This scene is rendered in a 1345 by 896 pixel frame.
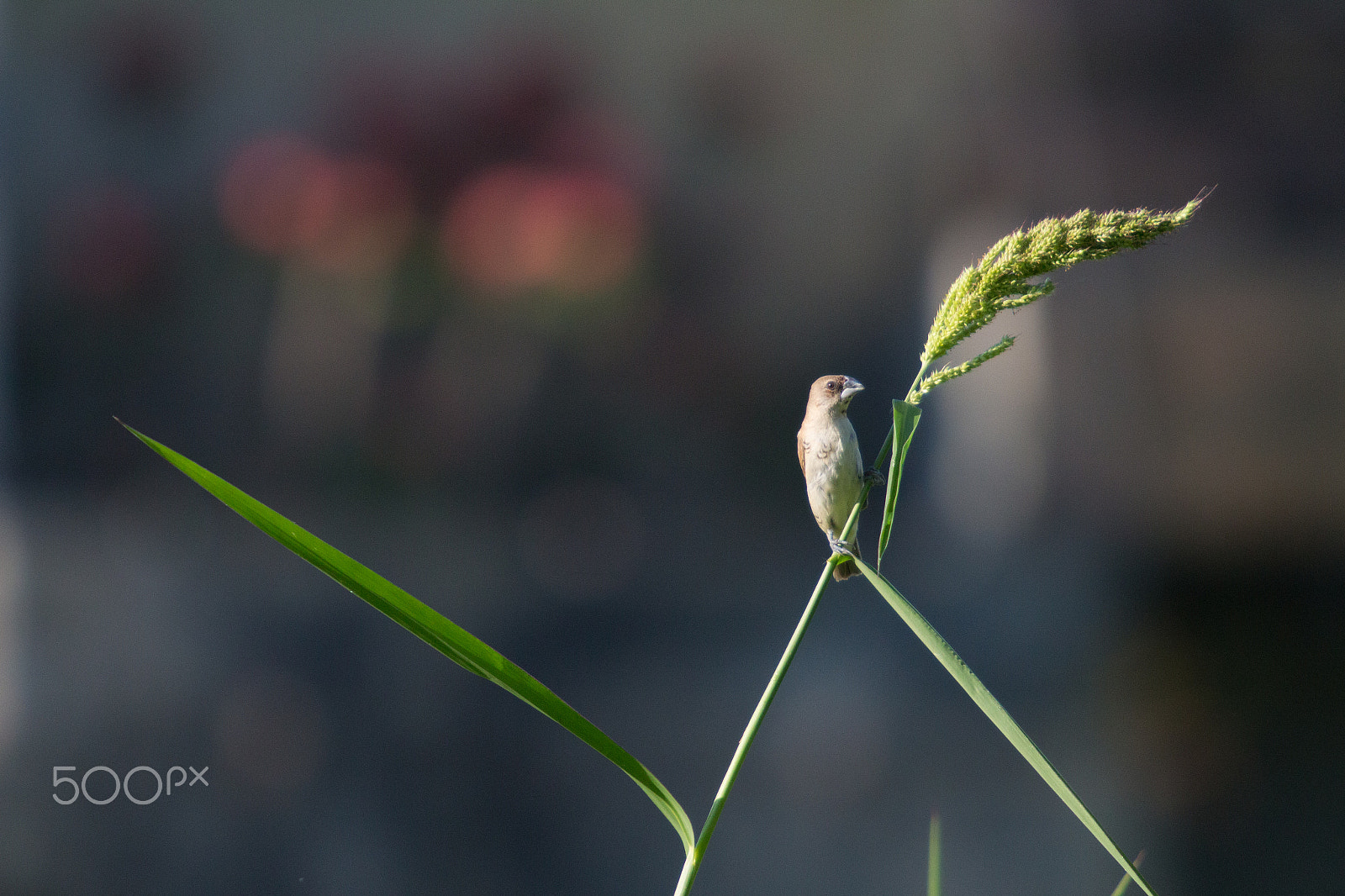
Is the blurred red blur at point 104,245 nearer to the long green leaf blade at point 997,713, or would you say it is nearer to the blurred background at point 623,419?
the blurred background at point 623,419

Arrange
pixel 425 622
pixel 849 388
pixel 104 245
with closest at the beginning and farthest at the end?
pixel 425 622, pixel 849 388, pixel 104 245

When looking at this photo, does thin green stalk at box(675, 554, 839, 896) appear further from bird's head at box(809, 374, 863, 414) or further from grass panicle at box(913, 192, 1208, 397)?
bird's head at box(809, 374, 863, 414)

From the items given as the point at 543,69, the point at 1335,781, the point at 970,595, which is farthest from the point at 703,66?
the point at 1335,781

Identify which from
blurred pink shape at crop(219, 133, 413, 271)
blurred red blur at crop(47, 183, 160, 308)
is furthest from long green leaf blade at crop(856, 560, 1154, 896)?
blurred red blur at crop(47, 183, 160, 308)

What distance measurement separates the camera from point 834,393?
4.33 ft

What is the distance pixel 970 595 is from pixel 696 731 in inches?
29.8

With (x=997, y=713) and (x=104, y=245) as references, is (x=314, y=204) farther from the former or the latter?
(x=997, y=713)

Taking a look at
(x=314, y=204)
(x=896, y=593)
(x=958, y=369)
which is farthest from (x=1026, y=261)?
(x=314, y=204)

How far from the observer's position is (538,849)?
2.52 metres

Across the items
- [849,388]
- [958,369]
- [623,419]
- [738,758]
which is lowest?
[623,419]

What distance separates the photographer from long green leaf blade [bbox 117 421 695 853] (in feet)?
1.88

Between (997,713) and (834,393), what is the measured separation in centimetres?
74

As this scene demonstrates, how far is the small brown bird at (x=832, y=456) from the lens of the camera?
1.27 meters

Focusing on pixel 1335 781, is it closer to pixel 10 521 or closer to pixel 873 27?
pixel 873 27
